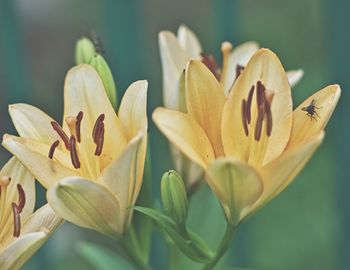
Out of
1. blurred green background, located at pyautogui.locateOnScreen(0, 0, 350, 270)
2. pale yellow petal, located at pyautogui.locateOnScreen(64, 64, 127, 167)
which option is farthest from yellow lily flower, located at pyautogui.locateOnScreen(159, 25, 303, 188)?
blurred green background, located at pyautogui.locateOnScreen(0, 0, 350, 270)

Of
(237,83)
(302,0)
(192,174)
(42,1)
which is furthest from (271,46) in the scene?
(237,83)

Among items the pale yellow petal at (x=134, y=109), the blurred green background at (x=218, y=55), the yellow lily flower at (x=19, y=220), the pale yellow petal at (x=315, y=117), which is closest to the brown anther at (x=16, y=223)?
the yellow lily flower at (x=19, y=220)

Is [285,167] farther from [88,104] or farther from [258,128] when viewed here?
[88,104]

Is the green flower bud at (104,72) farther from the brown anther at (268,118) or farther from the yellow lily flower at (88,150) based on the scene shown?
the brown anther at (268,118)

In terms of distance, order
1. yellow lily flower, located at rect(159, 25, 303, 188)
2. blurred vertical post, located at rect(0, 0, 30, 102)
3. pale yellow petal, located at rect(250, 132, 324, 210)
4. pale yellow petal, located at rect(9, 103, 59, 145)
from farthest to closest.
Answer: blurred vertical post, located at rect(0, 0, 30, 102)
yellow lily flower, located at rect(159, 25, 303, 188)
pale yellow petal, located at rect(9, 103, 59, 145)
pale yellow petal, located at rect(250, 132, 324, 210)

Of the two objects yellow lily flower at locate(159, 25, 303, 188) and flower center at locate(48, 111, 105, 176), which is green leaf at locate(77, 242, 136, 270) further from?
flower center at locate(48, 111, 105, 176)

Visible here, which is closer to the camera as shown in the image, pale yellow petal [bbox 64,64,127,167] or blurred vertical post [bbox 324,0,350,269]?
pale yellow petal [bbox 64,64,127,167]

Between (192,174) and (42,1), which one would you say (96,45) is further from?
(42,1)
